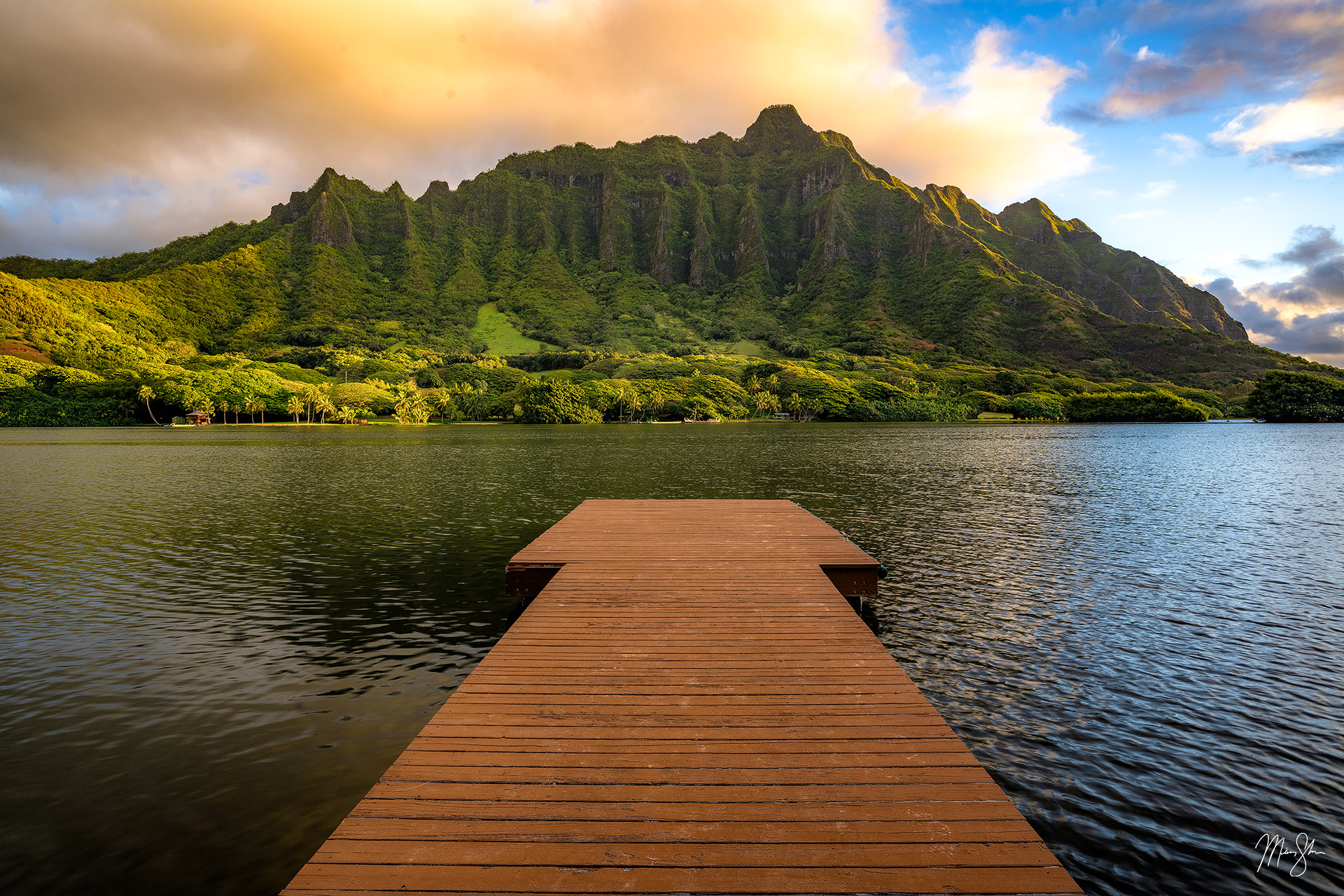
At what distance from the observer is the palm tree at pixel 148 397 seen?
128m

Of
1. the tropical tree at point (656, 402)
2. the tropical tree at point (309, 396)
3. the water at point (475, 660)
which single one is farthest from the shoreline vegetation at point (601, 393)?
the water at point (475, 660)

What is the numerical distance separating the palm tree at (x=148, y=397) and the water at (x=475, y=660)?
124564 millimetres

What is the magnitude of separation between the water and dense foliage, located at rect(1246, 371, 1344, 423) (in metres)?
156

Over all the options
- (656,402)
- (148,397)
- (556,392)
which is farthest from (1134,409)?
(148,397)

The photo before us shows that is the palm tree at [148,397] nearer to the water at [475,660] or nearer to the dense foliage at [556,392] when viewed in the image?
the dense foliage at [556,392]

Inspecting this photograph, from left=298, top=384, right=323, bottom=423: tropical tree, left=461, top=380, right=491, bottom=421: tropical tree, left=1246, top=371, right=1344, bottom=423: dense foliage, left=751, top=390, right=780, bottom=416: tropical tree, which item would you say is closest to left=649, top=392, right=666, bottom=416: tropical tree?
left=751, top=390, right=780, bottom=416: tropical tree

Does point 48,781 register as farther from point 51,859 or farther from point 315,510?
point 315,510

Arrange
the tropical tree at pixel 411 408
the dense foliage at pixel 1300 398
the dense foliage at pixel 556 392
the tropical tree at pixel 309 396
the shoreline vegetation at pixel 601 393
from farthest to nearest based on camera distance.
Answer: the tropical tree at pixel 411 408 → the tropical tree at pixel 309 396 → the dense foliage at pixel 1300 398 → the shoreline vegetation at pixel 601 393 → the dense foliage at pixel 556 392

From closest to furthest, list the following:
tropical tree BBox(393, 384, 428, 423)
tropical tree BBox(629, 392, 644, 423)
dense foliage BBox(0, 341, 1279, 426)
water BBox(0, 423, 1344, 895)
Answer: water BBox(0, 423, 1344, 895) → dense foliage BBox(0, 341, 1279, 426) → tropical tree BBox(393, 384, 428, 423) → tropical tree BBox(629, 392, 644, 423)

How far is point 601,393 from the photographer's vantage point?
16175 cm

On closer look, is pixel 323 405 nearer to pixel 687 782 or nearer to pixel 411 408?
pixel 411 408
